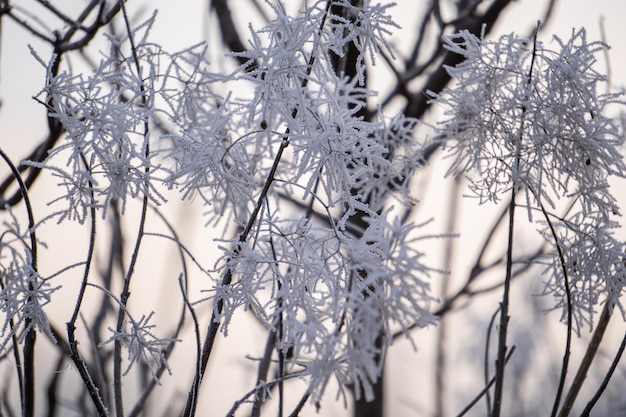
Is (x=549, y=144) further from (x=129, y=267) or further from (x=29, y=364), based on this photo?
(x=29, y=364)

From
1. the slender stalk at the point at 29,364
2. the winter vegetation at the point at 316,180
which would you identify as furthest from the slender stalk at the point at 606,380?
the slender stalk at the point at 29,364

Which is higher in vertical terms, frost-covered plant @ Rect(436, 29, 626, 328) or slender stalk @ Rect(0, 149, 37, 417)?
frost-covered plant @ Rect(436, 29, 626, 328)

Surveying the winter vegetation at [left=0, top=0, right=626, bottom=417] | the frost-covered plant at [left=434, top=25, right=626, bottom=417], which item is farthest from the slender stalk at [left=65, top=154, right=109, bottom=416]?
the frost-covered plant at [left=434, top=25, right=626, bottom=417]

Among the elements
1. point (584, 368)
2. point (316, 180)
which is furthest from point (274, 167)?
point (584, 368)

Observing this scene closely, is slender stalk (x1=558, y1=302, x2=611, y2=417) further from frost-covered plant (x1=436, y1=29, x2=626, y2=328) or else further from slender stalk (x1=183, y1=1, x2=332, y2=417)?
slender stalk (x1=183, y1=1, x2=332, y2=417)

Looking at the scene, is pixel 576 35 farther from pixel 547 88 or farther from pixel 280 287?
pixel 280 287

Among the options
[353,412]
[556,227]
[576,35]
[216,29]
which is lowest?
[353,412]

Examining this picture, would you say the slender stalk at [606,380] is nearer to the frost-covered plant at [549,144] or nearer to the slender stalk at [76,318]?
the frost-covered plant at [549,144]

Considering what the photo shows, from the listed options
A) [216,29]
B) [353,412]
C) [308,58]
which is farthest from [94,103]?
[353,412]

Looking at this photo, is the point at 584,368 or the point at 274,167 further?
the point at 584,368

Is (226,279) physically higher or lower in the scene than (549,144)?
lower

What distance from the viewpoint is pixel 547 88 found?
0.46 m

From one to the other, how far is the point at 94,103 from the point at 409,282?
246 mm

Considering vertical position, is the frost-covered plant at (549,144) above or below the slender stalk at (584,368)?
above
